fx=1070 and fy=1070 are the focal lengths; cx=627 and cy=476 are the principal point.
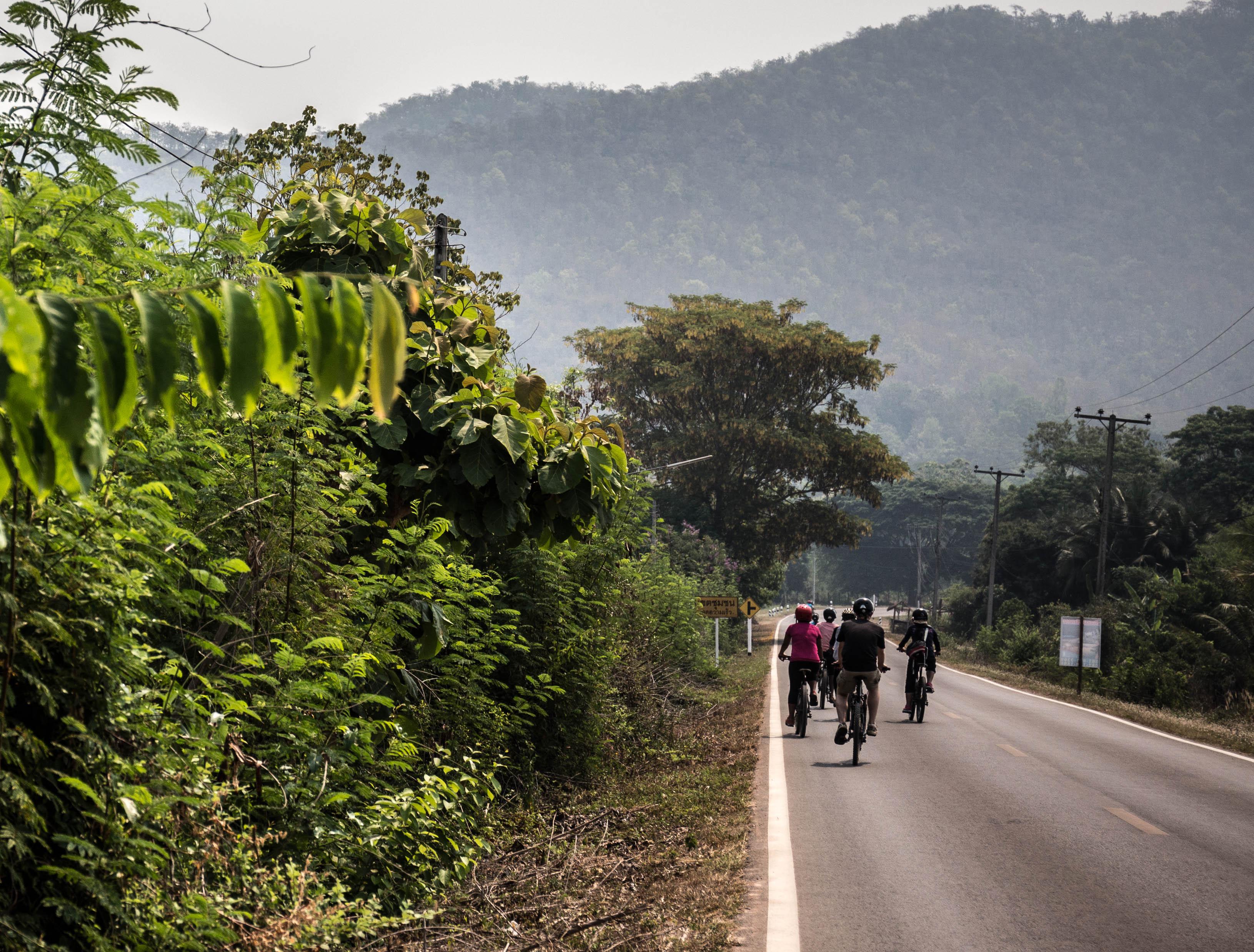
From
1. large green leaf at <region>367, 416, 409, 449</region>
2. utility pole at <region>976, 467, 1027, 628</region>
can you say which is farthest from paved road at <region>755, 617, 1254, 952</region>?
utility pole at <region>976, 467, 1027, 628</region>

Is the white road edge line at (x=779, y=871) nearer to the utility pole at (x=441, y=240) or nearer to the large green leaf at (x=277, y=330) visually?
the large green leaf at (x=277, y=330)

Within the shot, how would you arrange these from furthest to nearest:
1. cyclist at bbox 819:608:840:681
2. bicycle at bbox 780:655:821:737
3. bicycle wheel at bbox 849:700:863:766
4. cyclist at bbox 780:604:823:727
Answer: bicycle at bbox 780:655:821:737, cyclist at bbox 819:608:840:681, cyclist at bbox 780:604:823:727, bicycle wheel at bbox 849:700:863:766

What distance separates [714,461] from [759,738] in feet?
102

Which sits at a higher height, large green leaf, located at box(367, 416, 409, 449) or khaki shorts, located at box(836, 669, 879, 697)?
large green leaf, located at box(367, 416, 409, 449)

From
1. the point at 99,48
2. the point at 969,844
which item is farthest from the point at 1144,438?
the point at 99,48

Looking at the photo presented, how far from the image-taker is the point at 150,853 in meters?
3.72

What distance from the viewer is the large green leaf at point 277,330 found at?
A: 5.68ft

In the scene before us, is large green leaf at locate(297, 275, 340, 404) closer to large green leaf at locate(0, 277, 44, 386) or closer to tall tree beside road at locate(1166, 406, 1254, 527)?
large green leaf at locate(0, 277, 44, 386)

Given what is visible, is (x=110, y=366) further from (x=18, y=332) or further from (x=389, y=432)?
(x=389, y=432)

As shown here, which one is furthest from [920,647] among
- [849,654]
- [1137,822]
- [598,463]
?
[598,463]

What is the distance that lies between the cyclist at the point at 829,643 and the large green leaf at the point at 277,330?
42.0 feet

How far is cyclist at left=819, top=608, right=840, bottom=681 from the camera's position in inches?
608

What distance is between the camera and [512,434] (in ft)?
20.8

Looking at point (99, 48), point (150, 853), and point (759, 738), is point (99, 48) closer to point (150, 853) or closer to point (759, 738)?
point (150, 853)
